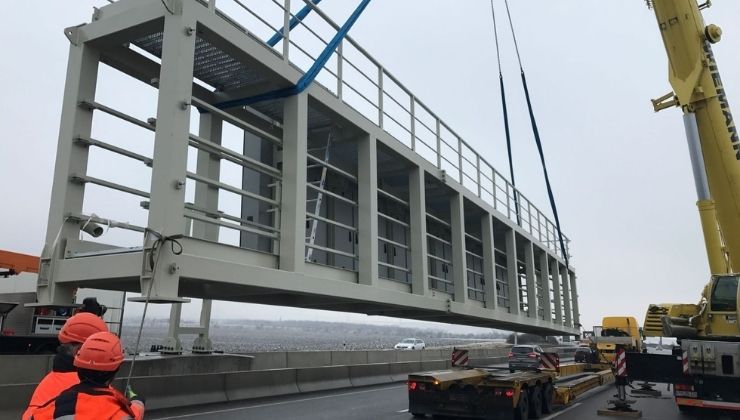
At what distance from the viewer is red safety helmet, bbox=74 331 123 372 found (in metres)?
2.38

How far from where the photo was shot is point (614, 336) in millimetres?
23688

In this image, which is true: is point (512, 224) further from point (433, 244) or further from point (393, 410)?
point (393, 410)

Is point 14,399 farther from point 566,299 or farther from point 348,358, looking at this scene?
point 566,299

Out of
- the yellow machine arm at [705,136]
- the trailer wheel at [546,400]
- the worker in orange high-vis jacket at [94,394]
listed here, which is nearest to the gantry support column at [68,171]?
the worker in orange high-vis jacket at [94,394]

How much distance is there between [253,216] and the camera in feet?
38.1

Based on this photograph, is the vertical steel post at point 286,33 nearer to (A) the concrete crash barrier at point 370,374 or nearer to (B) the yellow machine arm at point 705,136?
(B) the yellow machine arm at point 705,136

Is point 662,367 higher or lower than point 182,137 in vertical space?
lower

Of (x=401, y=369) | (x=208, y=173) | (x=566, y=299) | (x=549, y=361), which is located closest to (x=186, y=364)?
(x=208, y=173)

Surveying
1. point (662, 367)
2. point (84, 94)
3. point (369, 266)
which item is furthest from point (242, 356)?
point (662, 367)

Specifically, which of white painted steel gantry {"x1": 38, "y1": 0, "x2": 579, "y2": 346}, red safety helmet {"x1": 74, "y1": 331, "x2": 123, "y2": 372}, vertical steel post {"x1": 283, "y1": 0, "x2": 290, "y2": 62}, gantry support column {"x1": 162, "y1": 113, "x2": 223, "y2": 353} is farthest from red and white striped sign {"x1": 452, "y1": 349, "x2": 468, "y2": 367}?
red safety helmet {"x1": 74, "y1": 331, "x2": 123, "y2": 372}

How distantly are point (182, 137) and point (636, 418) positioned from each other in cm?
1088

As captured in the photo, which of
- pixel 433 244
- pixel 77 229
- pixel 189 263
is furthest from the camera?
pixel 433 244

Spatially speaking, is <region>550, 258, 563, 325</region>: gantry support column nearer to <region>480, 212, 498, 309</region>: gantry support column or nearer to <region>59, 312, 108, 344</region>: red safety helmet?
<region>480, 212, 498, 309</region>: gantry support column

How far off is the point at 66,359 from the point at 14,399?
276 inches
